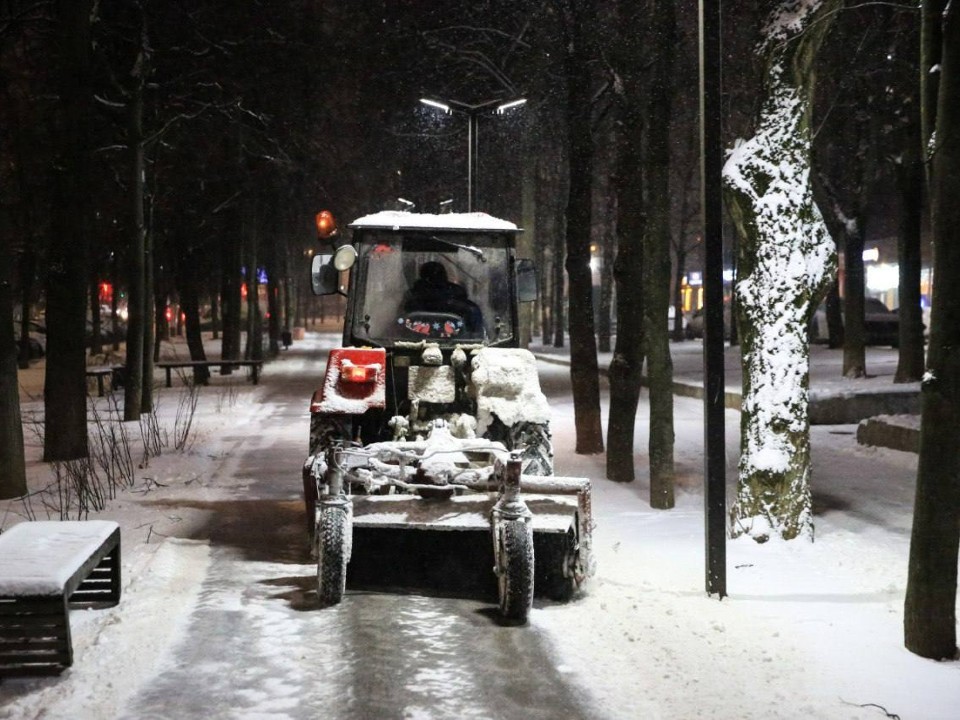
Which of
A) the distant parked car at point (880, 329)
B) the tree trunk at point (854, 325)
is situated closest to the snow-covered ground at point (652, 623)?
the tree trunk at point (854, 325)

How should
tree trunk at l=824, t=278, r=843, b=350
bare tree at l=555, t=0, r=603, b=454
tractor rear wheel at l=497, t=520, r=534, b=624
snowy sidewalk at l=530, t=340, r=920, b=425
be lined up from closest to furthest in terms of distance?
tractor rear wheel at l=497, t=520, r=534, b=624 < bare tree at l=555, t=0, r=603, b=454 < snowy sidewalk at l=530, t=340, r=920, b=425 < tree trunk at l=824, t=278, r=843, b=350

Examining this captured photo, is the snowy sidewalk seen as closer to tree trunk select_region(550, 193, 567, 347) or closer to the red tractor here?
tree trunk select_region(550, 193, 567, 347)

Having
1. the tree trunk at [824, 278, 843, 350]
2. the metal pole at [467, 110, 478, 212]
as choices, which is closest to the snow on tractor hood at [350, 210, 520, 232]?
the metal pole at [467, 110, 478, 212]

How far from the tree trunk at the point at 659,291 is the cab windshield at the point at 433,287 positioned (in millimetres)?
2017

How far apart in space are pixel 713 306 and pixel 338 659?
347cm

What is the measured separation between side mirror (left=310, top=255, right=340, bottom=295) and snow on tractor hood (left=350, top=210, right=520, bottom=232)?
512 millimetres

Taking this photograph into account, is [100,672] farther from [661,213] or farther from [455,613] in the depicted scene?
[661,213]

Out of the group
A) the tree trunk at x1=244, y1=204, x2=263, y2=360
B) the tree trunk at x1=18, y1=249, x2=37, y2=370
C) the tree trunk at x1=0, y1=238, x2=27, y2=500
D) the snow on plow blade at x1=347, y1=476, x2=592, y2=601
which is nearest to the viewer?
the snow on plow blade at x1=347, y1=476, x2=592, y2=601

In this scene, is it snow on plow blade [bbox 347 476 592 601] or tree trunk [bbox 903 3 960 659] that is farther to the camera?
snow on plow blade [bbox 347 476 592 601]

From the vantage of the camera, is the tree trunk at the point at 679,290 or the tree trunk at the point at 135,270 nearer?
the tree trunk at the point at 135,270

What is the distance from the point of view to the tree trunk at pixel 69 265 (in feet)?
44.4

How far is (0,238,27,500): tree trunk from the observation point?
11562 millimetres

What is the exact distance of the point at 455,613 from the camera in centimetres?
710

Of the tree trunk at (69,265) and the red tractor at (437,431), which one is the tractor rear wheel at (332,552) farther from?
the tree trunk at (69,265)
